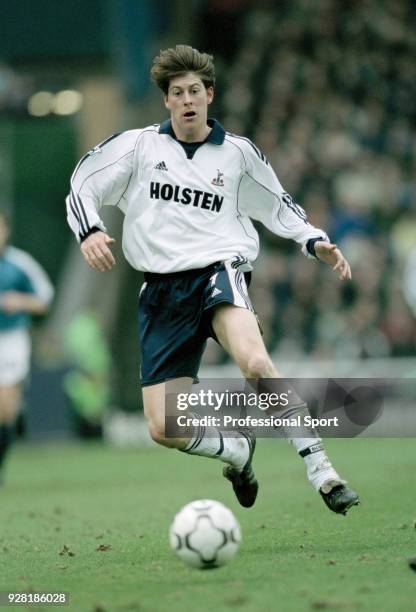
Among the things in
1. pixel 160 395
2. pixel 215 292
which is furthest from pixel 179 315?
pixel 160 395

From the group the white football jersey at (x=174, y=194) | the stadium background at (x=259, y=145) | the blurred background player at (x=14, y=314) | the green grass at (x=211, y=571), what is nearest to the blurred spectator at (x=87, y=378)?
the stadium background at (x=259, y=145)

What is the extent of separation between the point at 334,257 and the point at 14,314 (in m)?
5.55

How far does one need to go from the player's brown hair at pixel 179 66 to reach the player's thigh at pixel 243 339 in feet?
4.11

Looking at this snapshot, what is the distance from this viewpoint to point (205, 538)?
5.25m

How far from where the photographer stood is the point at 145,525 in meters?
7.67

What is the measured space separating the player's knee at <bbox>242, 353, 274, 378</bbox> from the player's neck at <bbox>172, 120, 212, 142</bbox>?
1327 mm

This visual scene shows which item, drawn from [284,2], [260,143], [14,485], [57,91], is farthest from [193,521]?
[284,2]

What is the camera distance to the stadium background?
54.5ft

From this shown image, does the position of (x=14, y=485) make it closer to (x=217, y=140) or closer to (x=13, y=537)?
(x=13, y=537)

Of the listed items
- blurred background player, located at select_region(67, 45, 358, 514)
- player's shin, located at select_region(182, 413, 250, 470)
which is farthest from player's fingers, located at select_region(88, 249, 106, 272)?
player's shin, located at select_region(182, 413, 250, 470)

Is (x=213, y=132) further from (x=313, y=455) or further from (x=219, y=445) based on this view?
(x=313, y=455)

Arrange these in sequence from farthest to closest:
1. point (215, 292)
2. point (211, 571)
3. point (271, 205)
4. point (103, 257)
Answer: point (271, 205), point (215, 292), point (103, 257), point (211, 571)

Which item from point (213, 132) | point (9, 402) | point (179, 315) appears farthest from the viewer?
point (9, 402)

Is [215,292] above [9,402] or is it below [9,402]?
below
